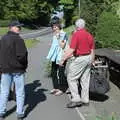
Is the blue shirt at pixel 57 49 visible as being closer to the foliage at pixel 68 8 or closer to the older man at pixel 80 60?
the older man at pixel 80 60

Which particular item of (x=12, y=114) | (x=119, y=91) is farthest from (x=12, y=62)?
(x=119, y=91)

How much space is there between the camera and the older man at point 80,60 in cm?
1062

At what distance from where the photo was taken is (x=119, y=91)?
13.2 meters

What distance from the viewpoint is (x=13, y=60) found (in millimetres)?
9359

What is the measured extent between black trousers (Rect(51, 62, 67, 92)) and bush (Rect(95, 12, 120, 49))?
5738mm

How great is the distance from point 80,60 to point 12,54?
1862 mm

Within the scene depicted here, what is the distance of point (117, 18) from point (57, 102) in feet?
30.0

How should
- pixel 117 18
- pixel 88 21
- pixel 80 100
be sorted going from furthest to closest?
pixel 88 21
pixel 117 18
pixel 80 100

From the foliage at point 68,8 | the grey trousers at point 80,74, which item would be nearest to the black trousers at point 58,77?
the grey trousers at point 80,74

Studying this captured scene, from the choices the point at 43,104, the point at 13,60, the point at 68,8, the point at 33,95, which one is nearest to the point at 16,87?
the point at 13,60

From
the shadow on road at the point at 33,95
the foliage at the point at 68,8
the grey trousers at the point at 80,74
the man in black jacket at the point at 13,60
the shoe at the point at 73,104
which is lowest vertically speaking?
the foliage at the point at 68,8

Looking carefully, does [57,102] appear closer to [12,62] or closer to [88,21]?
[12,62]

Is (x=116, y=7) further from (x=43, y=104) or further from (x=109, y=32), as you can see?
(x=43, y=104)

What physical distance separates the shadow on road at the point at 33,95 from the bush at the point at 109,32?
5.05 meters
